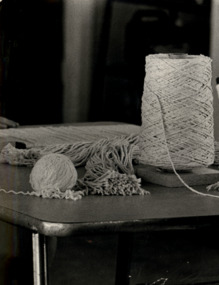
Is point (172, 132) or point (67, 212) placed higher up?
point (172, 132)

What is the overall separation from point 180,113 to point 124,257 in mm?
346

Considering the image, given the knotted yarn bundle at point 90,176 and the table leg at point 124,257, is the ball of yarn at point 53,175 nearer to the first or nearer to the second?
the knotted yarn bundle at point 90,176

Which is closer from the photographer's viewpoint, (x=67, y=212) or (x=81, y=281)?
(x=67, y=212)

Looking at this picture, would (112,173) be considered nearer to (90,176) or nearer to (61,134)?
(90,176)

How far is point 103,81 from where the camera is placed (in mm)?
3562

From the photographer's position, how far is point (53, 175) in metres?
1.24

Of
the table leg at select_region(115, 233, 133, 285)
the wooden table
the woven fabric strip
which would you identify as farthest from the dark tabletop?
the woven fabric strip

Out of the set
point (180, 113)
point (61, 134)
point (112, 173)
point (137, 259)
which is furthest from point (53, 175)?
point (61, 134)

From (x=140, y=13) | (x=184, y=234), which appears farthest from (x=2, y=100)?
(x=184, y=234)

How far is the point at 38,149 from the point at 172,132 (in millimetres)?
422

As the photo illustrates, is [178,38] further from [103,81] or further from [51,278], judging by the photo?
[51,278]

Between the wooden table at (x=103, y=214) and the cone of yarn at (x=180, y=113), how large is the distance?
3.6 inches

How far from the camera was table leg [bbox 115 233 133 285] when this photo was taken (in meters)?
1.47

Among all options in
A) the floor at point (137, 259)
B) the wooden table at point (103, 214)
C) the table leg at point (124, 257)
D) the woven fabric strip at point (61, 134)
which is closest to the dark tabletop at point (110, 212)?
the wooden table at point (103, 214)
